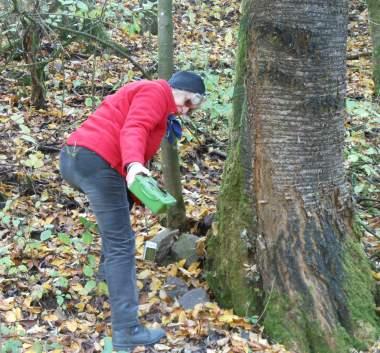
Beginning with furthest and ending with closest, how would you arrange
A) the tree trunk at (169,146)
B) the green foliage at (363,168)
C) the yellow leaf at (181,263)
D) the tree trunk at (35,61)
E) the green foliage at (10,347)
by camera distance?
the tree trunk at (35,61) → the green foliage at (363,168) → the tree trunk at (169,146) → the yellow leaf at (181,263) → the green foliage at (10,347)

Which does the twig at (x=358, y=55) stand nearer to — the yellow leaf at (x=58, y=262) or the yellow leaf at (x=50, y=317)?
the yellow leaf at (x=58, y=262)

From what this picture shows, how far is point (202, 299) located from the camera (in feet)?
13.3

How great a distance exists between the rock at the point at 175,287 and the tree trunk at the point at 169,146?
0.71 m

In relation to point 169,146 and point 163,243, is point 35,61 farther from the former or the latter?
point 163,243

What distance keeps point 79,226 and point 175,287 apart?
4.03 ft

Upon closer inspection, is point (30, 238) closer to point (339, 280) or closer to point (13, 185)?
point (13, 185)

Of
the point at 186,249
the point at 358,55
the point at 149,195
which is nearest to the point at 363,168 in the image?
the point at 186,249

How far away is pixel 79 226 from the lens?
5.05 meters

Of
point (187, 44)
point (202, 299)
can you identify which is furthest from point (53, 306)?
point (187, 44)

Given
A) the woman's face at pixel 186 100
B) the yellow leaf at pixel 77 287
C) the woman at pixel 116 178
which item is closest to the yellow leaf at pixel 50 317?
the yellow leaf at pixel 77 287

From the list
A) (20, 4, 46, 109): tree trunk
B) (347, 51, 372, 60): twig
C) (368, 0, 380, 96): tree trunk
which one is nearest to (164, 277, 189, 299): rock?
(20, 4, 46, 109): tree trunk

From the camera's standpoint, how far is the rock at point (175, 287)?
4.18 metres

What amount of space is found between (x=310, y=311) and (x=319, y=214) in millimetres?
603

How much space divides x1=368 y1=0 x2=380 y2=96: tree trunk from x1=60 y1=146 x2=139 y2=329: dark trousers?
6.77 meters
